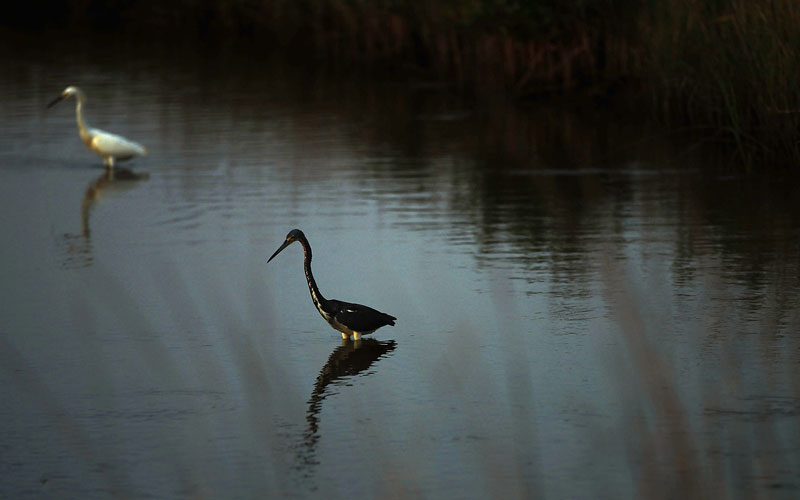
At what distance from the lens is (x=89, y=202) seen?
1291 cm

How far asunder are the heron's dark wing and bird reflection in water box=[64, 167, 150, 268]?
9.62 ft

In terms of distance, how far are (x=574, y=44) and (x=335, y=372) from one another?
12.8 metres

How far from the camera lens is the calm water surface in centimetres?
580

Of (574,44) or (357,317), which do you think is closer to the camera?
(357,317)

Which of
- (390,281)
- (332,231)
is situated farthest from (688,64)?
(390,281)

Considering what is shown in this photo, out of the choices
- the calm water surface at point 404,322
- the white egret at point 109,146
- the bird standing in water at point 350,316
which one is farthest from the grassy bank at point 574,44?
the bird standing in water at point 350,316

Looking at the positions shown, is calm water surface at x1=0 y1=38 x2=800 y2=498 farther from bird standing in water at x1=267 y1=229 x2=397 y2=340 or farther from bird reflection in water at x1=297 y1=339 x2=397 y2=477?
bird standing in water at x1=267 y1=229 x2=397 y2=340

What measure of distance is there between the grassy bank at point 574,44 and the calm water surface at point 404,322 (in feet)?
2.02

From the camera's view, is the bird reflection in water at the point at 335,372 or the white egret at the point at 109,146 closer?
the bird reflection in water at the point at 335,372

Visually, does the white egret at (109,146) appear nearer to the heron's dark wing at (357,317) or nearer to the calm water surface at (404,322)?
the calm water surface at (404,322)

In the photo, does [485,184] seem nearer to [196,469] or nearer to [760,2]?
[760,2]

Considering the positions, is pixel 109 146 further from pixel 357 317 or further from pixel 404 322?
pixel 357 317

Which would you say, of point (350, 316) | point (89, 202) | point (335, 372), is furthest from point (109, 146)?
point (335, 372)

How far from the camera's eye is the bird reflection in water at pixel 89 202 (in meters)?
10.4
